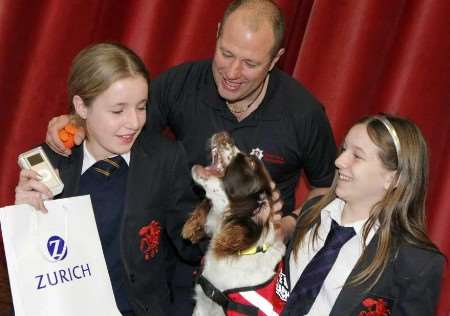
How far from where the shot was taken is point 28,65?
335 centimetres

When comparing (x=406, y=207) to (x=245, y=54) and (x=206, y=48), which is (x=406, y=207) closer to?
(x=245, y=54)

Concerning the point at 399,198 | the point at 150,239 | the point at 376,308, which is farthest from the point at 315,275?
the point at 150,239

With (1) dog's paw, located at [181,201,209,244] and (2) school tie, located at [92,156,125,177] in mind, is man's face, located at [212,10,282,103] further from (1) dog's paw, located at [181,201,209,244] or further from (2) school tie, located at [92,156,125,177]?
(2) school tie, located at [92,156,125,177]

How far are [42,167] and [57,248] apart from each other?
0.30 metres

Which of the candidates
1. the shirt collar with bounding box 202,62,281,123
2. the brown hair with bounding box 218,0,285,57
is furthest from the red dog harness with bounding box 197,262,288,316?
the brown hair with bounding box 218,0,285,57

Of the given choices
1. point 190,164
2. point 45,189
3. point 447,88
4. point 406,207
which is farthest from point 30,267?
point 447,88

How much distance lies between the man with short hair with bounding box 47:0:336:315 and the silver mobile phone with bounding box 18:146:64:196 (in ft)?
2.25

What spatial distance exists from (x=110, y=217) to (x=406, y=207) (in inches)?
46.1

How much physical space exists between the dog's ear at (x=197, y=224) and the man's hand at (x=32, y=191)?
65 cm

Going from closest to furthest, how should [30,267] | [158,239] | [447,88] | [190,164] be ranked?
[30,267] < [158,239] < [190,164] < [447,88]

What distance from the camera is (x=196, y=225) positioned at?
2389 millimetres

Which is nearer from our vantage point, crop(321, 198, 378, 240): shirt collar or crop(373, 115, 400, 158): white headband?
crop(373, 115, 400, 158): white headband

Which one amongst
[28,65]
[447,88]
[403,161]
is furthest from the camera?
[28,65]

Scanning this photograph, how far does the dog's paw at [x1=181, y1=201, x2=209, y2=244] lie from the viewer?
2369 millimetres
